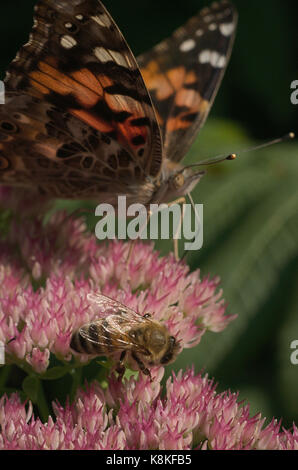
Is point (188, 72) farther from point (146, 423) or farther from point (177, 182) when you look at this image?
point (146, 423)

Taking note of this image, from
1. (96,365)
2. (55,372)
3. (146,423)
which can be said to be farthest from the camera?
(96,365)

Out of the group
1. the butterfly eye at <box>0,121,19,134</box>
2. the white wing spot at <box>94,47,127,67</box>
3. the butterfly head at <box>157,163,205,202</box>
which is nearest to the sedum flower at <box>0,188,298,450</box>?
the butterfly head at <box>157,163,205,202</box>

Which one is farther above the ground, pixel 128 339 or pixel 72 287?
pixel 72 287

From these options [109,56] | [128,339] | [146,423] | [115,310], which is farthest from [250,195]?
[146,423]

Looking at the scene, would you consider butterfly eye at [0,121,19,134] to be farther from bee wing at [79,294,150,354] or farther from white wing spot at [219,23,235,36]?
white wing spot at [219,23,235,36]

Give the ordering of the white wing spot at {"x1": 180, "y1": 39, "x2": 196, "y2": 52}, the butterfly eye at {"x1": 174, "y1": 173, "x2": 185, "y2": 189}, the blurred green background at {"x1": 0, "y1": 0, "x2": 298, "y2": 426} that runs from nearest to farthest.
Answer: the butterfly eye at {"x1": 174, "y1": 173, "x2": 185, "y2": 189}, the white wing spot at {"x1": 180, "y1": 39, "x2": 196, "y2": 52}, the blurred green background at {"x1": 0, "y1": 0, "x2": 298, "y2": 426}

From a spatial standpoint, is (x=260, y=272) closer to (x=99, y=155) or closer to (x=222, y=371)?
(x=222, y=371)

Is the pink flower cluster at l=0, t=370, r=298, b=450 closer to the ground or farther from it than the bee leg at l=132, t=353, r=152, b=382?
closer to the ground
